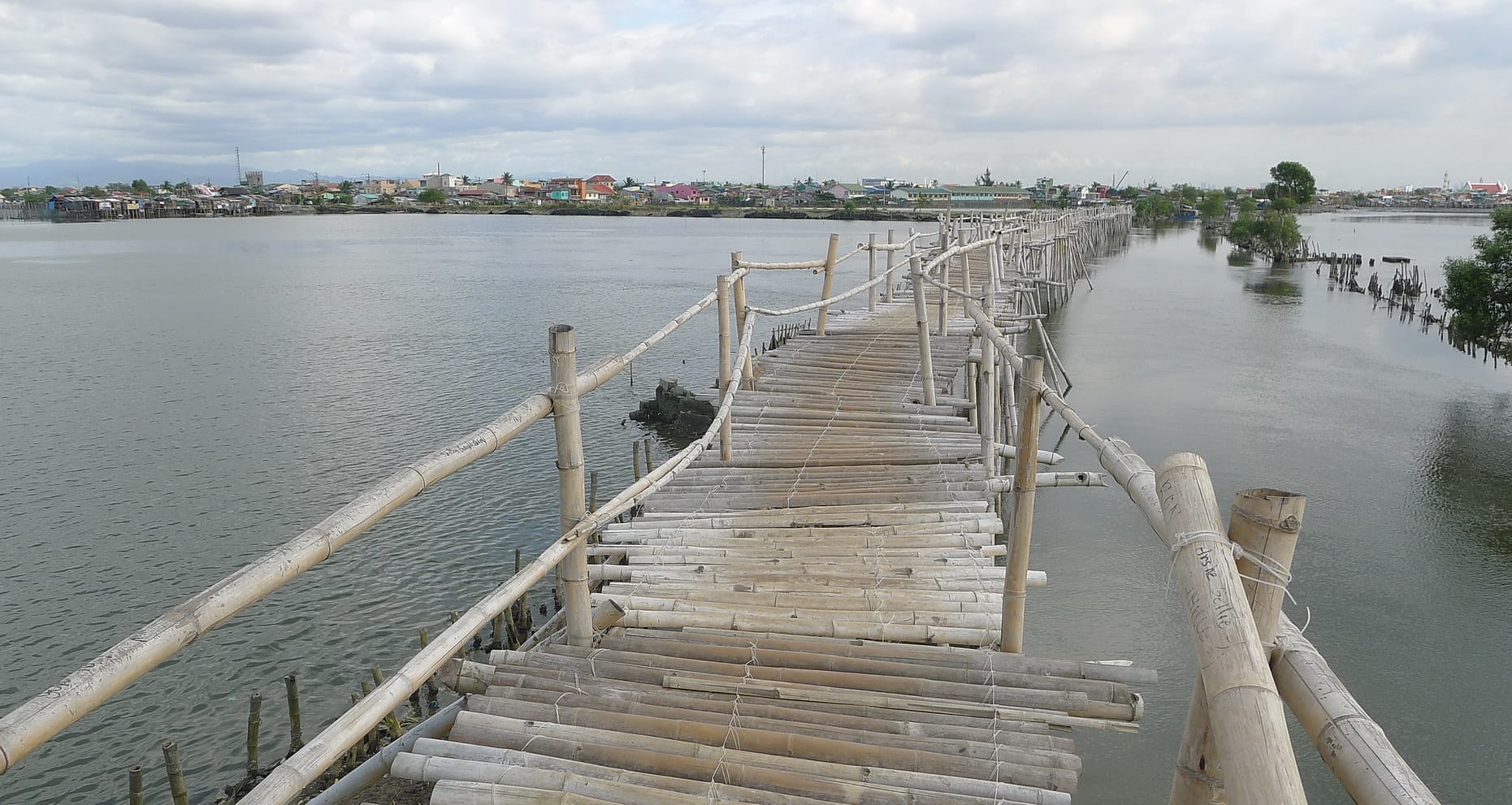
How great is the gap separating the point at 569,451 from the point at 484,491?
10.2m

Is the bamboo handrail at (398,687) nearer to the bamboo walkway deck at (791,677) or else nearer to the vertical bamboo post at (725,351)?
the bamboo walkway deck at (791,677)

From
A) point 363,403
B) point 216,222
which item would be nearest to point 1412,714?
point 363,403

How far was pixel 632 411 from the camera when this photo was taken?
18812mm

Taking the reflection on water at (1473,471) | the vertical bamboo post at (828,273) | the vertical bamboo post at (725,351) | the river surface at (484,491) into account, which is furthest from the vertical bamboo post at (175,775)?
the reflection on water at (1473,471)

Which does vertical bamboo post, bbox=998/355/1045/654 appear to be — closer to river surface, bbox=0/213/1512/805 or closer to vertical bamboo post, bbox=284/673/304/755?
river surface, bbox=0/213/1512/805

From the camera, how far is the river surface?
8281 mm

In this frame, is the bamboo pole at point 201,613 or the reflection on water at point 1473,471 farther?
the reflection on water at point 1473,471

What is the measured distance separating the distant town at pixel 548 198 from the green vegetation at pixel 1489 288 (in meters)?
84.8

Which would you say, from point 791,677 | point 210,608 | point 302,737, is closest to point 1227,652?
point 210,608

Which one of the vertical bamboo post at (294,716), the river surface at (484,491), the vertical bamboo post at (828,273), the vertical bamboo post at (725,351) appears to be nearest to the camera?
the vertical bamboo post at (294,716)

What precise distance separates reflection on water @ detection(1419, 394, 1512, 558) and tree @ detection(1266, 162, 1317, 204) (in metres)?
68.7

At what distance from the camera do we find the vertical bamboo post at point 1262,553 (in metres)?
1.92

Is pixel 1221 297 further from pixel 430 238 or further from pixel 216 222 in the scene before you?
pixel 216 222

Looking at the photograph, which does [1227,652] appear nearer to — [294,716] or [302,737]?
[294,716]
